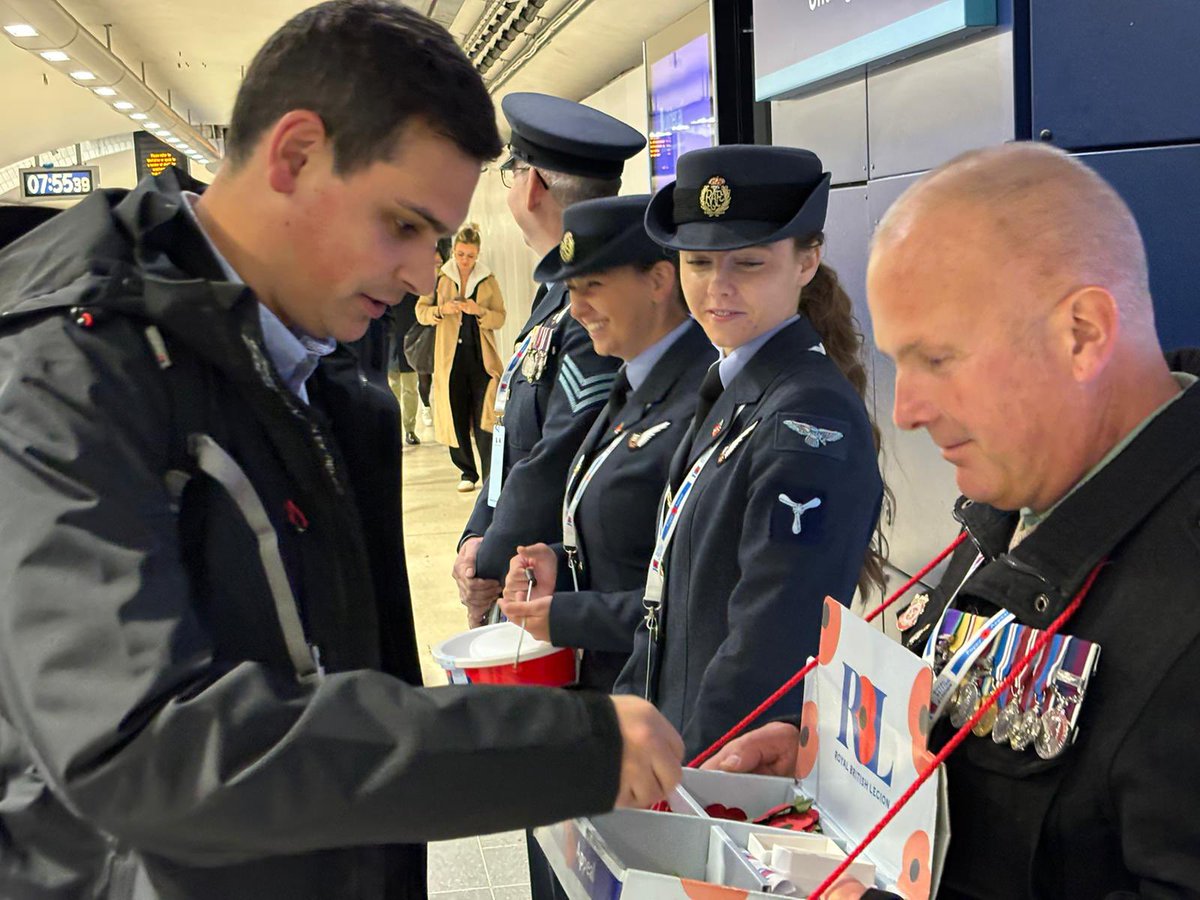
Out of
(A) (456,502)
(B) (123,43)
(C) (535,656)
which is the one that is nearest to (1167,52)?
(C) (535,656)

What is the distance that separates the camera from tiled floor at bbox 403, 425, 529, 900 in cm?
329

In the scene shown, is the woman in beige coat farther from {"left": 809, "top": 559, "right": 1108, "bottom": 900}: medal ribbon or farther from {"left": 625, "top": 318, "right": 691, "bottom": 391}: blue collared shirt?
{"left": 809, "top": 559, "right": 1108, "bottom": 900}: medal ribbon

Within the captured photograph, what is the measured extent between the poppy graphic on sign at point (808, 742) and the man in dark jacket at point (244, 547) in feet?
1.08

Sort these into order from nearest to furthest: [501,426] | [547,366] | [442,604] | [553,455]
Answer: [553,455] → [547,366] → [501,426] → [442,604]

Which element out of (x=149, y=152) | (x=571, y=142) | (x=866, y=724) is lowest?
(x=866, y=724)

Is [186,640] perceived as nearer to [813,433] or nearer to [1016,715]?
[1016,715]

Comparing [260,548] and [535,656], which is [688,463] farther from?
[260,548]

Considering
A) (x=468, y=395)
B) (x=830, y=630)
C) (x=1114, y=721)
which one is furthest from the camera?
(x=468, y=395)

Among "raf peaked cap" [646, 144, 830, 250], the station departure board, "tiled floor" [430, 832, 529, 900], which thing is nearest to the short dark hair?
"raf peaked cap" [646, 144, 830, 250]

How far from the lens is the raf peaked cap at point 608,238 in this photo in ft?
8.20

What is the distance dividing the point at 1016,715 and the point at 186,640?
2.47 ft

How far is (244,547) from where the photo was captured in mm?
1065

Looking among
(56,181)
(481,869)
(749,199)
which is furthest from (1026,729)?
(56,181)

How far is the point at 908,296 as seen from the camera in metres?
1.21
